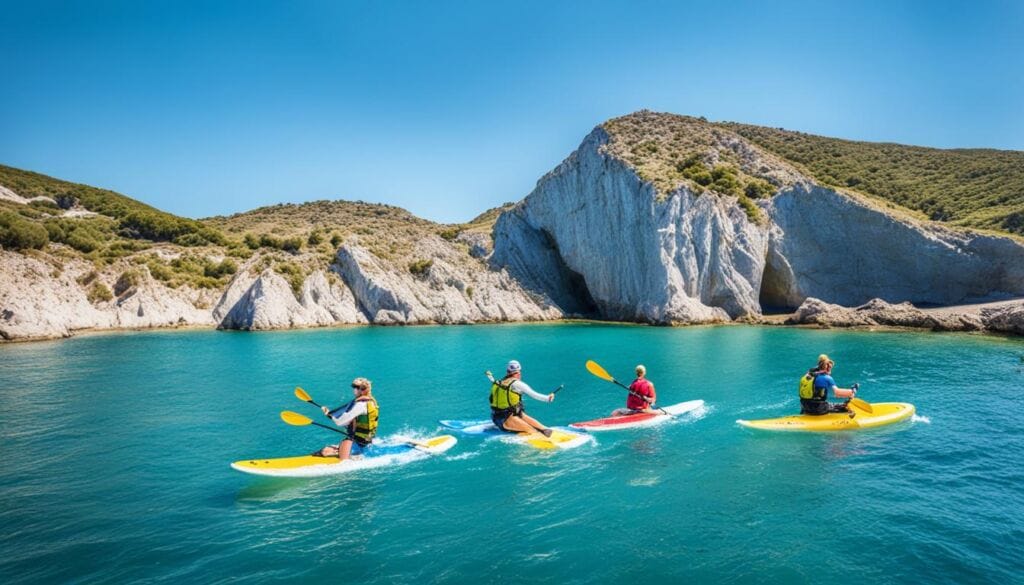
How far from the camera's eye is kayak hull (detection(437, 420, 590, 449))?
1620 centimetres

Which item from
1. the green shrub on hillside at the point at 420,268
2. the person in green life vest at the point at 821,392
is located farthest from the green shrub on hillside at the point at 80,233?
the person in green life vest at the point at 821,392

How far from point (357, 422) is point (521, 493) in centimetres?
505

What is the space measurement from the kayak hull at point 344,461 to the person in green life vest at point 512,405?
5.61 ft

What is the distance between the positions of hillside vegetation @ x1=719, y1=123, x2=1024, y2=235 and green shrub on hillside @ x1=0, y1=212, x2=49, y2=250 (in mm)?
88432

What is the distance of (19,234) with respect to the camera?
5300 centimetres

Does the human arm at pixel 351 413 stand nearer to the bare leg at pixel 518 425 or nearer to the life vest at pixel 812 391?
the bare leg at pixel 518 425

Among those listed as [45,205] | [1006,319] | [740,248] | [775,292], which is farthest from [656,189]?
[45,205]

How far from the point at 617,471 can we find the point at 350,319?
4968cm

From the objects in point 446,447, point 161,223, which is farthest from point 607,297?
point 161,223

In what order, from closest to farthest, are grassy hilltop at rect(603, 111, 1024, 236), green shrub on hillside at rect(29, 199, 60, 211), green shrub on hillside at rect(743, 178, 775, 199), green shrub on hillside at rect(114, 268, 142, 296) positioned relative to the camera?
green shrub on hillside at rect(114, 268, 142, 296)
green shrub on hillside at rect(743, 178, 775, 199)
grassy hilltop at rect(603, 111, 1024, 236)
green shrub on hillside at rect(29, 199, 60, 211)

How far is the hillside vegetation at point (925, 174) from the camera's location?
6475 centimetres

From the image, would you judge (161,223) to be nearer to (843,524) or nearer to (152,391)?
(152,391)

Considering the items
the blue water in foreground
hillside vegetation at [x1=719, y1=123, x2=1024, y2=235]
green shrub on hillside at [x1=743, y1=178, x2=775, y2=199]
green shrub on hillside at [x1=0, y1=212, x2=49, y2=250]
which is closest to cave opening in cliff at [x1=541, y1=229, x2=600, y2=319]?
green shrub on hillside at [x1=743, y1=178, x2=775, y2=199]

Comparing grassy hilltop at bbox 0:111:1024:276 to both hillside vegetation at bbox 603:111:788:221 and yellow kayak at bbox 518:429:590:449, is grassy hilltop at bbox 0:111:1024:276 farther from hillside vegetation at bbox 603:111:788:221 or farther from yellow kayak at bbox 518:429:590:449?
yellow kayak at bbox 518:429:590:449
